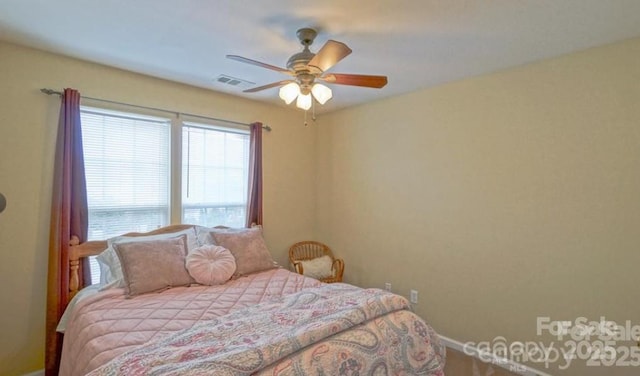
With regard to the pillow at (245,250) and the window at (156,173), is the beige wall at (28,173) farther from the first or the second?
the pillow at (245,250)

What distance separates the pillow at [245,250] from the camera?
282 cm

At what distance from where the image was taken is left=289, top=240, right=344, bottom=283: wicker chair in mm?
3641

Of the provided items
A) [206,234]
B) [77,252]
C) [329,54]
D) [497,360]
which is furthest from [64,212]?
[497,360]

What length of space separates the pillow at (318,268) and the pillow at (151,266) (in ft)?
4.49

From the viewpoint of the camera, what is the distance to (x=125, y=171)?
9.29 feet

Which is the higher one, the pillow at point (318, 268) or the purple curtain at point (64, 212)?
the purple curtain at point (64, 212)

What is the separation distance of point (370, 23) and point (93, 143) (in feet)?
7.79

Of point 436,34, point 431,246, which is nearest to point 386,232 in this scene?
point 431,246

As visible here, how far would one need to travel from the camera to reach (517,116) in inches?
101

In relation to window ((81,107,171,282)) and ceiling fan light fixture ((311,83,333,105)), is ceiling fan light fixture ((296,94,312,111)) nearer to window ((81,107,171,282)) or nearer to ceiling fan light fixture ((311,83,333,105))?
ceiling fan light fixture ((311,83,333,105))

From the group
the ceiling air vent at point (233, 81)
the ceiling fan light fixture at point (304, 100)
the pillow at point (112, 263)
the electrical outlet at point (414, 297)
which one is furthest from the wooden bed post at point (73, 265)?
the electrical outlet at point (414, 297)

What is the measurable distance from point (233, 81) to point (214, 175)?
101cm

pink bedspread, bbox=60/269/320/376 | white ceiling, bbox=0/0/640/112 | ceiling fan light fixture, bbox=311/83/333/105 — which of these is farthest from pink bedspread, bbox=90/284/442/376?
white ceiling, bbox=0/0/640/112

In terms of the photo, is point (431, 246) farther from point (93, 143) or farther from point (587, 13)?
point (93, 143)
